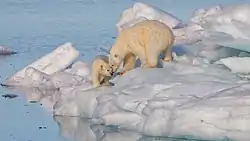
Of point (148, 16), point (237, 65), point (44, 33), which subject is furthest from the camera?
point (44, 33)

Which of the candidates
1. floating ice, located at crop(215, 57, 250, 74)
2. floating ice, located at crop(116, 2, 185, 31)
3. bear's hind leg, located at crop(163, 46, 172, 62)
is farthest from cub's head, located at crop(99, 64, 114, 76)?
floating ice, located at crop(116, 2, 185, 31)

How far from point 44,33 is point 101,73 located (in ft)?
14.0

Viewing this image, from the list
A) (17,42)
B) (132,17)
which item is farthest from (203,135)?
(17,42)

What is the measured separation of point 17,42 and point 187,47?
9.56ft

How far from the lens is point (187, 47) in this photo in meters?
7.38

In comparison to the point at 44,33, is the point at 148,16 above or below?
above

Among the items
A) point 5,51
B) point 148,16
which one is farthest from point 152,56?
point 5,51

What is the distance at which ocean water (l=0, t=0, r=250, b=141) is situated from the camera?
5.50 meters

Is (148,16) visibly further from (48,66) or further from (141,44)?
(141,44)

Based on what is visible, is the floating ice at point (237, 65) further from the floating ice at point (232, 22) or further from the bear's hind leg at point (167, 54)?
the bear's hind leg at point (167, 54)

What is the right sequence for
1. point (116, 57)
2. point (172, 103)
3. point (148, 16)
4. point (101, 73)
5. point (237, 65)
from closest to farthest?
point (172, 103), point (237, 65), point (101, 73), point (116, 57), point (148, 16)

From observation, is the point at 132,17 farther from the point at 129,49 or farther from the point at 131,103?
the point at 131,103

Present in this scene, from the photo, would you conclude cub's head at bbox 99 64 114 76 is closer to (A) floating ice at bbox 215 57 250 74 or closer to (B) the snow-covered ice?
(B) the snow-covered ice

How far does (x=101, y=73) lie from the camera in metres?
6.05
